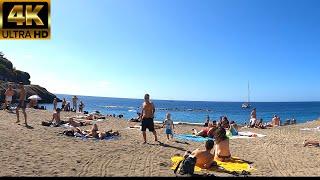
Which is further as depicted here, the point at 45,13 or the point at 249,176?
the point at 45,13

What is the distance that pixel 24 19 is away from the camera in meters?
14.5

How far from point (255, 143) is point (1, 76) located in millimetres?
56519

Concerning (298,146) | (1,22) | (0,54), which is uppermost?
(0,54)

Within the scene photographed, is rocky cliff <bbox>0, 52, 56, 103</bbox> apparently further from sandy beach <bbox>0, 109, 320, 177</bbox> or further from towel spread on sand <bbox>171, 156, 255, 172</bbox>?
towel spread on sand <bbox>171, 156, 255, 172</bbox>

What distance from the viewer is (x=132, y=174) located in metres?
8.66

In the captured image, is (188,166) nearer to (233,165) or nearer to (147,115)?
(233,165)

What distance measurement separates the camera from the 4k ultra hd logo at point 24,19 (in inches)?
560

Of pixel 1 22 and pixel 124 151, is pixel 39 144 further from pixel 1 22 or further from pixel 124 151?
pixel 1 22

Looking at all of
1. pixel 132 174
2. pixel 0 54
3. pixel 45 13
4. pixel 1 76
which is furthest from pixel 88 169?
pixel 0 54

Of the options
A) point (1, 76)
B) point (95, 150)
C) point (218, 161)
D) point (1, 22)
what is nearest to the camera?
point (218, 161)

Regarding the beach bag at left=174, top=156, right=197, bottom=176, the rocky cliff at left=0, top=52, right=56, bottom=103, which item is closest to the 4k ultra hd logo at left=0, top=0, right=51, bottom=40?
the beach bag at left=174, top=156, right=197, bottom=176

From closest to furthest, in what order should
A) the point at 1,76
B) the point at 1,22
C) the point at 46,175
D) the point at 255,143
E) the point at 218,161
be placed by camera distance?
the point at 46,175 → the point at 218,161 → the point at 1,22 → the point at 255,143 → the point at 1,76

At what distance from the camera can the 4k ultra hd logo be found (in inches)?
560

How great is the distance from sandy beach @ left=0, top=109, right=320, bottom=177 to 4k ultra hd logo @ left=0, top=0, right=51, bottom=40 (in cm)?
374
